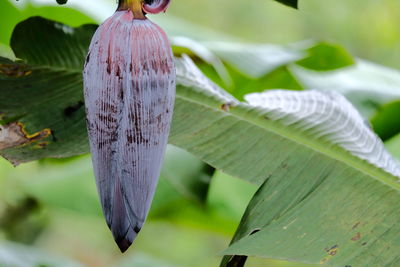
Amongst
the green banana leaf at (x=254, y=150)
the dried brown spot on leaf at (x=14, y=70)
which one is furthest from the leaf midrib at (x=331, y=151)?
the dried brown spot on leaf at (x=14, y=70)

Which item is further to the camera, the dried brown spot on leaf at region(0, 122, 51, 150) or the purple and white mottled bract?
the dried brown spot on leaf at region(0, 122, 51, 150)

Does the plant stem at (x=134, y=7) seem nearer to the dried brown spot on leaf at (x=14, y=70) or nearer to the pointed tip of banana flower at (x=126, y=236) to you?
the pointed tip of banana flower at (x=126, y=236)

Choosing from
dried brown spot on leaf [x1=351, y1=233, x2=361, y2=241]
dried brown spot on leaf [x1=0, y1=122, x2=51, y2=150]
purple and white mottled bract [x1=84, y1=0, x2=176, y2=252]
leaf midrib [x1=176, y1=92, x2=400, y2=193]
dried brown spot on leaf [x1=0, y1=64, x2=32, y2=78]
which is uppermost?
purple and white mottled bract [x1=84, y1=0, x2=176, y2=252]

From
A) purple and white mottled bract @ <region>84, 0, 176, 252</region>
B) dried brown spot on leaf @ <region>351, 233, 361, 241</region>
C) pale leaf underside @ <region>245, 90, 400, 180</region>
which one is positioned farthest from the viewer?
pale leaf underside @ <region>245, 90, 400, 180</region>

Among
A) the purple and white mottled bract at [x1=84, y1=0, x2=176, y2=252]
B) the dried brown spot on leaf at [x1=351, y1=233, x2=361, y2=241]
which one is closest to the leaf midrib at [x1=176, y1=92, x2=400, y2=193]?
the dried brown spot on leaf at [x1=351, y1=233, x2=361, y2=241]

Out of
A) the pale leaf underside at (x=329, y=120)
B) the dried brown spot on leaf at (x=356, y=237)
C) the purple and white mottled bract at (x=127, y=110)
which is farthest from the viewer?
the pale leaf underside at (x=329, y=120)

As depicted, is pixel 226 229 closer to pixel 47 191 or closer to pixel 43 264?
pixel 47 191

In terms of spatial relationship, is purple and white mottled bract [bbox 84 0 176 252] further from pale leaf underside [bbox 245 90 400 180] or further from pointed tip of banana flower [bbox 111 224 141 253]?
pale leaf underside [bbox 245 90 400 180]

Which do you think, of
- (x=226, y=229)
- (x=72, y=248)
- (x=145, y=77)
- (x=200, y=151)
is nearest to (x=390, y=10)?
(x=72, y=248)
